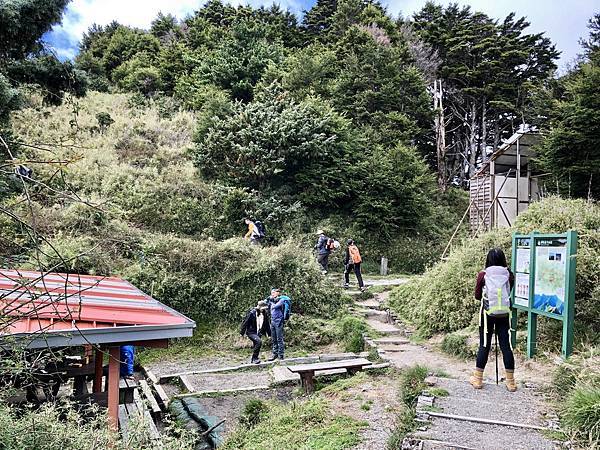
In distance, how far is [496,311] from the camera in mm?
5367

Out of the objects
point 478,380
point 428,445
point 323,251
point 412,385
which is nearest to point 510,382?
point 478,380

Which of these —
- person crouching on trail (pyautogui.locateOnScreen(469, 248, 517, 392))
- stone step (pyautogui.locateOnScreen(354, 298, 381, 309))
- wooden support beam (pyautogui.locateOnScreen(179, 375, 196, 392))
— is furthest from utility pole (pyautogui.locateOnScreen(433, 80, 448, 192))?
person crouching on trail (pyautogui.locateOnScreen(469, 248, 517, 392))

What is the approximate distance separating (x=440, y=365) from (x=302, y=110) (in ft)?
41.8

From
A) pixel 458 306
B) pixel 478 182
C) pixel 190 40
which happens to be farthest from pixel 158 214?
pixel 190 40

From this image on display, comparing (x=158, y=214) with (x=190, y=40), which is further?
(x=190, y=40)

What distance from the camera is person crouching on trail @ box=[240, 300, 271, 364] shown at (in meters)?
9.16

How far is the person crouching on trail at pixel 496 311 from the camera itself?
17.6 ft

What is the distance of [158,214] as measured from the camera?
15.4m

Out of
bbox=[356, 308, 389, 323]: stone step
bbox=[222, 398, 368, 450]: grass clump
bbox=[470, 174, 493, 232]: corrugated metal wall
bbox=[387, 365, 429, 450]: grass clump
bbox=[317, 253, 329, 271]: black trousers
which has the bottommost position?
bbox=[222, 398, 368, 450]: grass clump

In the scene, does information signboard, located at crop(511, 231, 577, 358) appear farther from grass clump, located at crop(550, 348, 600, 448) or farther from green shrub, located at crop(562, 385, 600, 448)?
green shrub, located at crop(562, 385, 600, 448)

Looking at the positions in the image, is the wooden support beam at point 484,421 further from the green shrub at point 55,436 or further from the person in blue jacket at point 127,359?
the person in blue jacket at point 127,359

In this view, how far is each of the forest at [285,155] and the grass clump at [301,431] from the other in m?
0.67

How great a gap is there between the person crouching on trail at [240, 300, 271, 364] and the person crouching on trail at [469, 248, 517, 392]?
15.2ft

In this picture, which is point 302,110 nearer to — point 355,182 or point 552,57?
point 355,182
